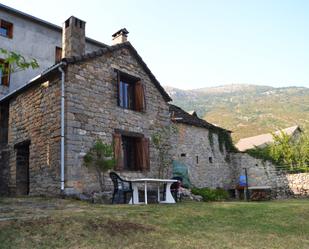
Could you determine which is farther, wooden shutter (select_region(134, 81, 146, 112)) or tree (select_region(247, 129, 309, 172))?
tree (select_region(247, 129, 309, 172))

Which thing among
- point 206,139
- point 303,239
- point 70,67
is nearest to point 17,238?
point 303,239

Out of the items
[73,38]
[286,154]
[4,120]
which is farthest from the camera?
[286,154]

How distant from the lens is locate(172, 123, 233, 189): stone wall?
17.8 m

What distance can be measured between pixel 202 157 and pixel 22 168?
9.36m

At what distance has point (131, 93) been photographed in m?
14.0

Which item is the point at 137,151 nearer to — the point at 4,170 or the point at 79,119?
the point at 79,119

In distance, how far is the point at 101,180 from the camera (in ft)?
37.4

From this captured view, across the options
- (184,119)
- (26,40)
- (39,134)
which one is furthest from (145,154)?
(26,40)

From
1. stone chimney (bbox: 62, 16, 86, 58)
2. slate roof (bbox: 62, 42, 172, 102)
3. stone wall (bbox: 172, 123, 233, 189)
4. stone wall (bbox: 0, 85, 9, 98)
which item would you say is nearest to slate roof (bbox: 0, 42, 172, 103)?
slate roof (bbox: 62, 42, 172, 102)

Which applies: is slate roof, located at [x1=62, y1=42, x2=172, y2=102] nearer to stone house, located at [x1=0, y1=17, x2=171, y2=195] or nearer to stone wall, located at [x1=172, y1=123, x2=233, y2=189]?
stone house, located at [x1=0, y1=17, x2=171, y2=195]

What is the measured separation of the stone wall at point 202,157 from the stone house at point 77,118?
127 inches

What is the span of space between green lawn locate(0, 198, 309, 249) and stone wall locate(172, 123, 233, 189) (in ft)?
33.4

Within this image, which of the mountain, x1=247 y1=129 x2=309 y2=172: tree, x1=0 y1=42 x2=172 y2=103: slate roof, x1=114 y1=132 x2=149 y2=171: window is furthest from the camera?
the mountain

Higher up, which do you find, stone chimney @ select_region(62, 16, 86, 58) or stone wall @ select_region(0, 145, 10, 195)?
stone chimney @ select_region(62, 16, 86, 58)
